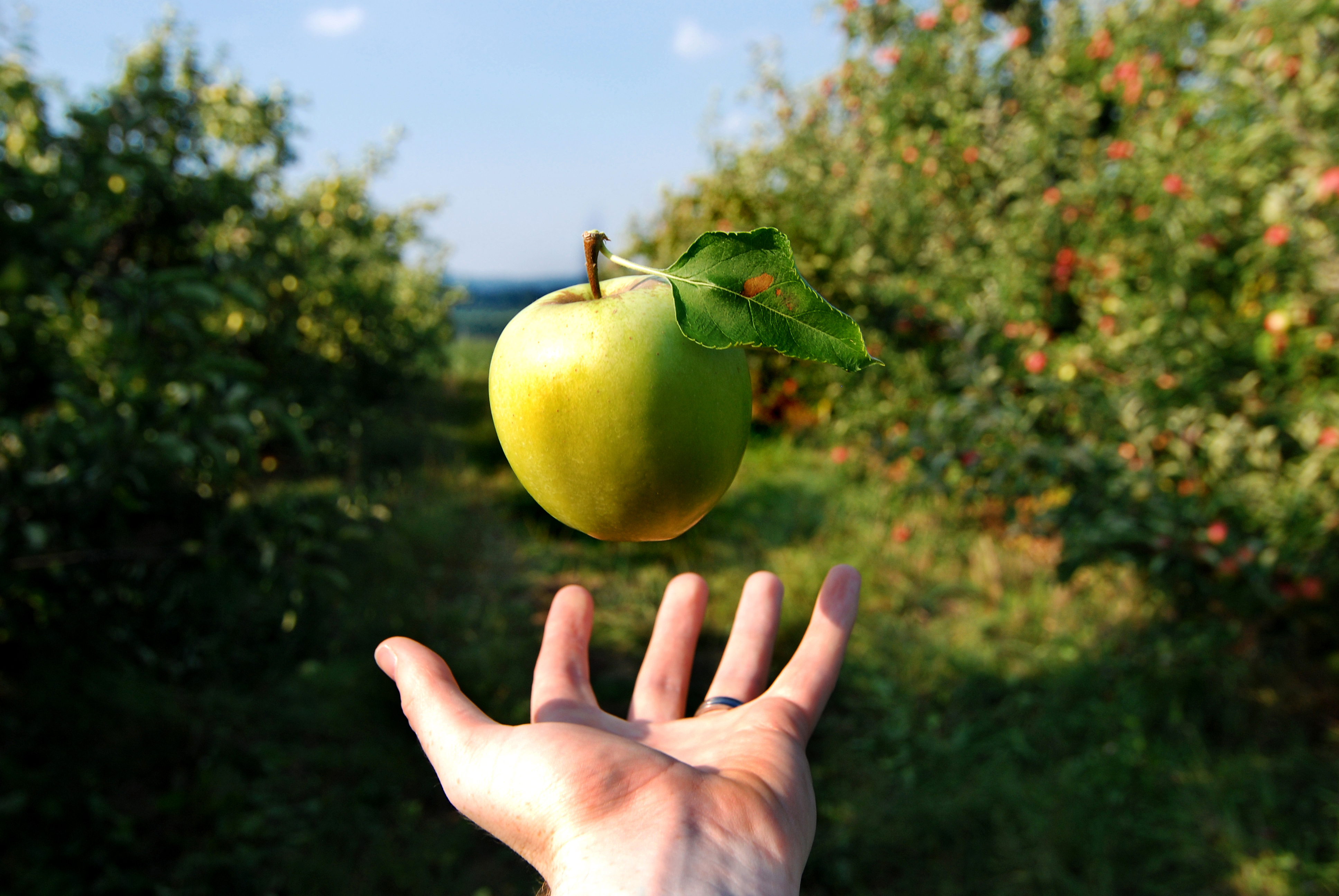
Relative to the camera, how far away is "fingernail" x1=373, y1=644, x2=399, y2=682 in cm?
134

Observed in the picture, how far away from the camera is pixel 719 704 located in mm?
1640

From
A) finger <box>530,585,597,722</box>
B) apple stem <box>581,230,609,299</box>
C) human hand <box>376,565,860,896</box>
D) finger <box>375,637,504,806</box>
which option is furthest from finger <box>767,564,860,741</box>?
apple stem <box>581,230,609,299</box>

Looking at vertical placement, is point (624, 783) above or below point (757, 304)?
below

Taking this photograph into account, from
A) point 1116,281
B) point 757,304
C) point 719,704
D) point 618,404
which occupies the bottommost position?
point 719,704

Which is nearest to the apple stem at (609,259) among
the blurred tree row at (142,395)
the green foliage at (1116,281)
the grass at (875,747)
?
the blurred tree row at (142,395)

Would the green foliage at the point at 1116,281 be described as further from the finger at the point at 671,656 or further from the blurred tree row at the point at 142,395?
the blurred tree row at the point at 142,395

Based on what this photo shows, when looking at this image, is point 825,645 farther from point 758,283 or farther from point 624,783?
point 758,283

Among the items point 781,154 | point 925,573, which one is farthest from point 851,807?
point 781,154

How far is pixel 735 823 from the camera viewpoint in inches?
46.8

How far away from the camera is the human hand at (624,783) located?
1111 millimetres

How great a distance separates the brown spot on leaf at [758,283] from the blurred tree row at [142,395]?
187 cm

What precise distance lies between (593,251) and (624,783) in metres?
0.74

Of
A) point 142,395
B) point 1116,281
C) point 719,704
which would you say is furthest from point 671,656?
point 1116,281

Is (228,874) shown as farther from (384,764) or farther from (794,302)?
(794,302)
